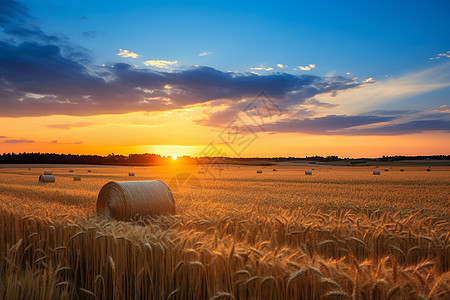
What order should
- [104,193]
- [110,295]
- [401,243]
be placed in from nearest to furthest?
1. [110,295]
2. [401,243]
3. [104,193]

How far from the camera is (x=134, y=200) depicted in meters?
8.85

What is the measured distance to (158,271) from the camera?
3.85 meters

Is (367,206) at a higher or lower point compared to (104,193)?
lower

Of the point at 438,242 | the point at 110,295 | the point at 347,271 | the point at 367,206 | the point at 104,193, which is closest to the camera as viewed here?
the point at 347,271

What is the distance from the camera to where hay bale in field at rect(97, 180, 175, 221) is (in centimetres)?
880

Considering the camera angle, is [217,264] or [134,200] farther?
[134,200]

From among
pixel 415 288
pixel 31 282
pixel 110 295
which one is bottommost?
pixel 110 295

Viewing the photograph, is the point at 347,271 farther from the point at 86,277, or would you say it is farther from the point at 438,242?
the point at 86,277

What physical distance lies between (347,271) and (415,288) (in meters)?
0.54

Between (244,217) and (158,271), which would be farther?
(244,217)

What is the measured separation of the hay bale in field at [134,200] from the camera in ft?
28.9

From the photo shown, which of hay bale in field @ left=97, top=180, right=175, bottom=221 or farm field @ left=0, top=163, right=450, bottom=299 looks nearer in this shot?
farm field @ left=0, top=163, right=450, bottom=299

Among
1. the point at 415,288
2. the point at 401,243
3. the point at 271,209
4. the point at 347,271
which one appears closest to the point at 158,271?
the point at 347,271

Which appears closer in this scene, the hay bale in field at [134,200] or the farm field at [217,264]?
the farm field at [217,264]
